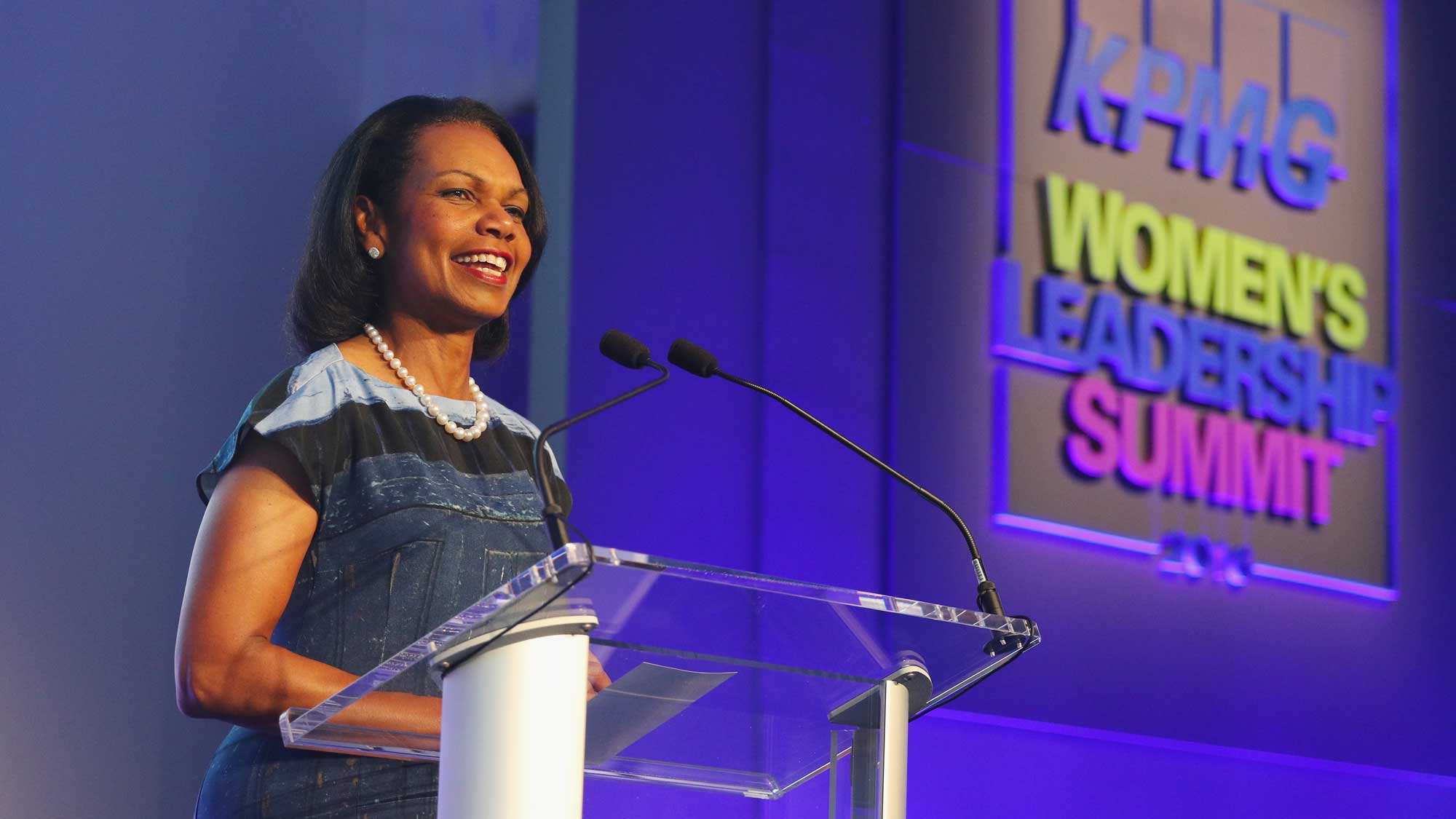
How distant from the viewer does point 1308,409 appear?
4105mm

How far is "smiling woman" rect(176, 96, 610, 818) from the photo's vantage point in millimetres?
1436

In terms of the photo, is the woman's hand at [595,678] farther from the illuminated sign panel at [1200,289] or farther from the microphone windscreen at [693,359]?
the illuminated sign panel at [1200,289]

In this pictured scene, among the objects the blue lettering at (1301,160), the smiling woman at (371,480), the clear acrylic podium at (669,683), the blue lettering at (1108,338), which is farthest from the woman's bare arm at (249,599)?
the blue lettering at (1301,160)

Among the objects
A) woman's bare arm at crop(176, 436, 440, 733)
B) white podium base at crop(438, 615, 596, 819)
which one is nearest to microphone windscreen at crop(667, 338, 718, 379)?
woman's bare arm at crop(176, 436, 440, 733)

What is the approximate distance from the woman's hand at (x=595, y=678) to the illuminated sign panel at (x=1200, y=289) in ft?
7.83

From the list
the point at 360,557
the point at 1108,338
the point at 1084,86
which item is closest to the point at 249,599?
the point at 360,557

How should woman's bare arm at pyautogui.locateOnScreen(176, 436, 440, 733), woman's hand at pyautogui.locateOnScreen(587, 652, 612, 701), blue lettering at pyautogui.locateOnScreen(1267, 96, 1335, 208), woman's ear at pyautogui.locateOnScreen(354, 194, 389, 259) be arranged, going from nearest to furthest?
woman's hand at pyautogui.locateOnScreen(587, 652, 612, 701)
woman's bare arm at pyautogui.locateOnScreen(176, 436, 440, 733)
woman's ear at pyautogui.locateOnScreen(354, 194, 389, 259)
blue lettering at pyautogui.locateOnScreen(1267, 96, 1335, 208)

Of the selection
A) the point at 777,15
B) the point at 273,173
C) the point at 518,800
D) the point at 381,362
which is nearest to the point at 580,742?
the point at 518,800

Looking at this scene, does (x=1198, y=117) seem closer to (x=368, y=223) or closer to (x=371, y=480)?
(x=368, y=223)

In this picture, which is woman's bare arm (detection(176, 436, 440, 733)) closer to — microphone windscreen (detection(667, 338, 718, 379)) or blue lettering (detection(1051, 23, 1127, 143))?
microphone windscreen (detection(667, 338, 718, 379))

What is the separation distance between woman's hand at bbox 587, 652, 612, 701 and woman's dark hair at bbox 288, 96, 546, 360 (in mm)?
716

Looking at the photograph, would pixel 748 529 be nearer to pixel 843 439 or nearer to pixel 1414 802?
pixel 843 439

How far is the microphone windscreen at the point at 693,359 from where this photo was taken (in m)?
1.56

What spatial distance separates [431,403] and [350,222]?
9.4 inches
